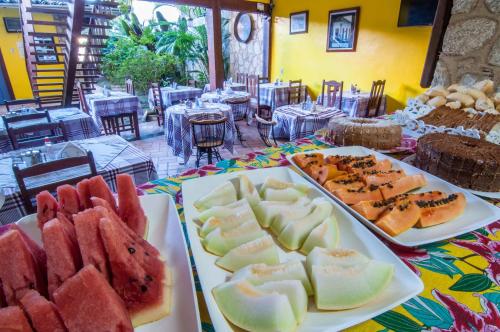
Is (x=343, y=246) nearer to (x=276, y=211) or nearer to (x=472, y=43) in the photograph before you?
(x=276, y=211)

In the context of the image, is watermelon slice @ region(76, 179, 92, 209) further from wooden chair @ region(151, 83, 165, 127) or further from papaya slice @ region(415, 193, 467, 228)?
wooden chair @ region(151, 83, 165, 127)

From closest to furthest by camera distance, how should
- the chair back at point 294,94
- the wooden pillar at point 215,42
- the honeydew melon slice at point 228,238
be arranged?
the honeydew melon slice at point 228,238 → the chair back at point 294,94 → the wooden pillar at point 215,42

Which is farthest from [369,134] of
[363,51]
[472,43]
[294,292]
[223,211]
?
[363,51]

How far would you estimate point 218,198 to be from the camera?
73 centimetres

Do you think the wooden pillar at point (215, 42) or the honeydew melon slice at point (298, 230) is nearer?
the honeydew melon slice at point (298, 230)

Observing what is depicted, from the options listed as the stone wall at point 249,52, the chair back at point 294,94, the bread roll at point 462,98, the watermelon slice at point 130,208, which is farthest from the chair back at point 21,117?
the stone wall at point 249,52

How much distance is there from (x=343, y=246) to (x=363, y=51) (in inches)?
193

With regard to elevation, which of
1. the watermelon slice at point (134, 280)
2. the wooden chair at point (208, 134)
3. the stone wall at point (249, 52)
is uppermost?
the stone wall at point (249, 52)

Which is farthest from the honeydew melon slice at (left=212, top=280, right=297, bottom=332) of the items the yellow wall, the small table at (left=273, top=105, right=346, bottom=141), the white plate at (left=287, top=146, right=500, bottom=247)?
the yellow wall

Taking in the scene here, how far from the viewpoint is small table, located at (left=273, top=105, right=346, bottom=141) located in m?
3.07

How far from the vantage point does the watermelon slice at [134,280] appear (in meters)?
0.45

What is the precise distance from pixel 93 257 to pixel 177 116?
118 inches

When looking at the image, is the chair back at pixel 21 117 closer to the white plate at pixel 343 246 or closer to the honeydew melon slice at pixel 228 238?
the white plate at pixel 343 246

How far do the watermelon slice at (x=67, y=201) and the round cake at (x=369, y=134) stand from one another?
110cm
